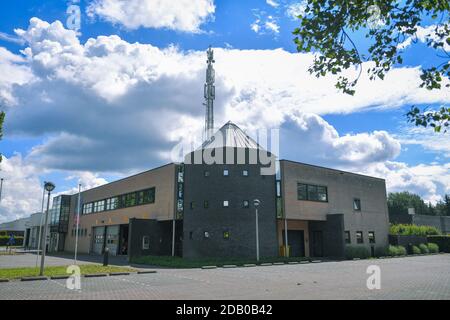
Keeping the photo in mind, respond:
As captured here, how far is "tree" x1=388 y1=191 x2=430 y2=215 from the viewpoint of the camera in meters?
104

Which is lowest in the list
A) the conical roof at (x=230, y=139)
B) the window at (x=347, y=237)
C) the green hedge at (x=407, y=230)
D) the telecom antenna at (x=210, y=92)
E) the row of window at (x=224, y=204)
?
the window at (x=347, y=237)

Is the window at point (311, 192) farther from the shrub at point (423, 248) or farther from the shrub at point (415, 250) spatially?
the shrub at point (423, 248)

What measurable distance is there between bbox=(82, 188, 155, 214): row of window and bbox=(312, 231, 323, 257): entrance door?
633 inches

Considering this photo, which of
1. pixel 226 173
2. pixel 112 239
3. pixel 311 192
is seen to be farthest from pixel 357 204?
pixel 112 239

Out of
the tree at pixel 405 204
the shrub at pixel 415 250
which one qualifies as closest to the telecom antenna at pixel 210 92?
the shrub at pixel 415 250

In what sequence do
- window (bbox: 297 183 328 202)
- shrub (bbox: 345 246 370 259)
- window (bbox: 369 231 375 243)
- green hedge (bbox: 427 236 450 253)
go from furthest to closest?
green hedge (bbox: 427 236 450 253), window (bbox: 369 231 375 243), window (bbox: 297 183 328 202), shrub (bbox: 345 246 370 259)

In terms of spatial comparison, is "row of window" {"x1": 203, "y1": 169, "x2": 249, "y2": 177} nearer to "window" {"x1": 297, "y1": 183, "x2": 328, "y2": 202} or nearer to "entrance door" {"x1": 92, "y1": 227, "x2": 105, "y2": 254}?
"window" {"x1": 297, "y1": 183, "x2": 328, "y2": 202}

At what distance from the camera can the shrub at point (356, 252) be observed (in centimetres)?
3541

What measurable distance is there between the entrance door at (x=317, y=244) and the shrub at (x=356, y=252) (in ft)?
9.66

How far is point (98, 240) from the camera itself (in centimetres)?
4819

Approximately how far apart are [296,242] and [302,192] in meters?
4.97

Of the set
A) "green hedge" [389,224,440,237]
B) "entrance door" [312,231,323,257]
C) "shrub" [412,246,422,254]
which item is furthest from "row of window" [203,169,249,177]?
"shrub" [412,246,422,254]
